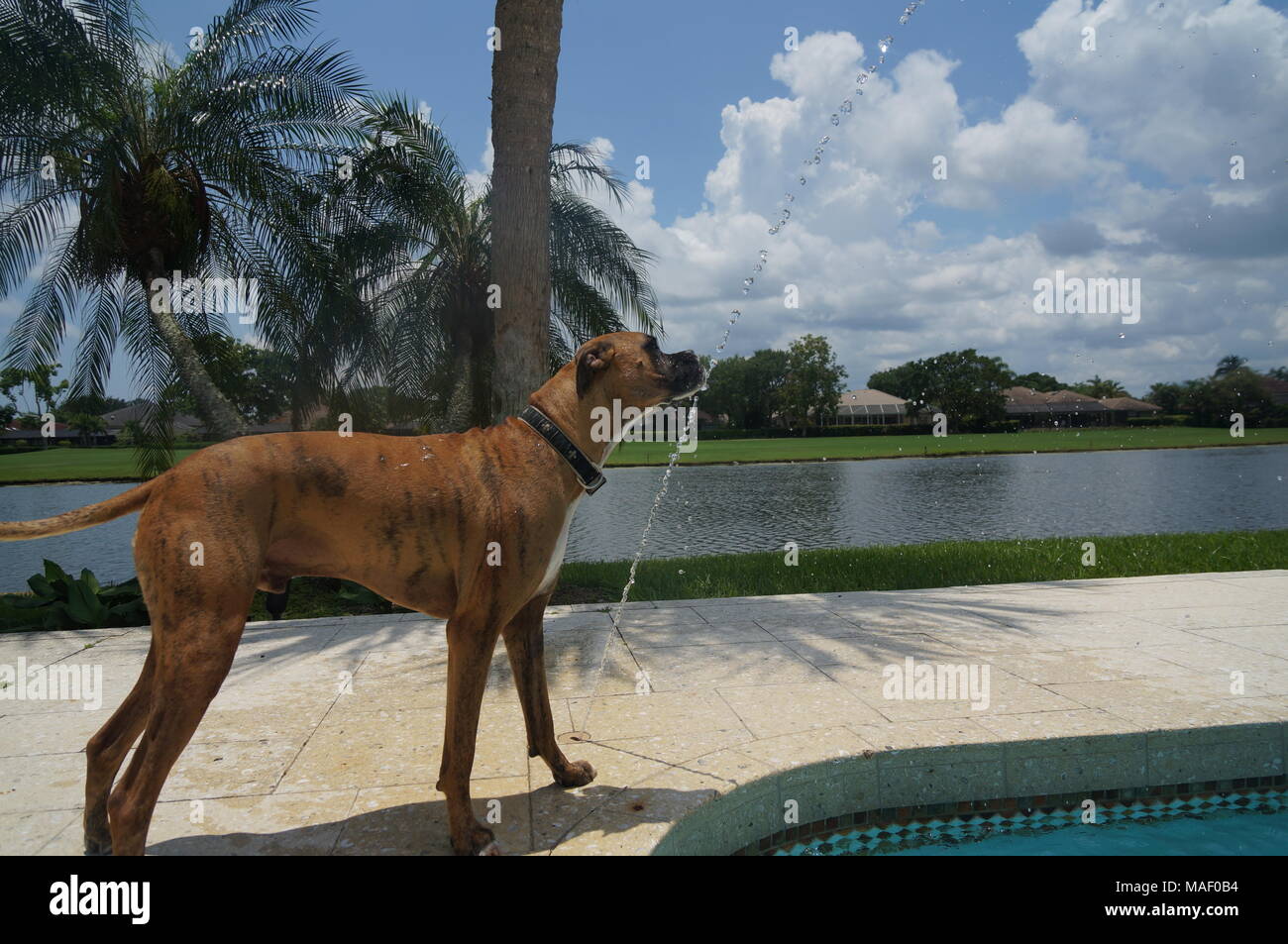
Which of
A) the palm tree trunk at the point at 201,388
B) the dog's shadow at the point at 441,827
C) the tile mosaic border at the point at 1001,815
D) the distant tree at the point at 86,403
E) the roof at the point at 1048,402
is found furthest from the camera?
the roof at the point at 1048,402

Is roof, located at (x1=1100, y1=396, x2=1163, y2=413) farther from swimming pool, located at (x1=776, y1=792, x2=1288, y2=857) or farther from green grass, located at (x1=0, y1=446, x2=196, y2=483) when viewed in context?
swimming pool, located at (x1=776, y1=792, x2=1288, y2=857)

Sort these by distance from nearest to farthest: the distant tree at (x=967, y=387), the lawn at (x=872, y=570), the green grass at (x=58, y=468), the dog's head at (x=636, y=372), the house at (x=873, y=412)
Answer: the dog's head at (x=636, y=372) < the lawn at (x=872, y=570) < the green grass at (x=58, y=468) < the distant tree at (x=967, y=387) < the house at (x=873, y=412)

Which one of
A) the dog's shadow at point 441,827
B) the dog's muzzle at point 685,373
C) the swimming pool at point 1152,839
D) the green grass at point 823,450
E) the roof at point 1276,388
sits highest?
the roof at point 1276,388

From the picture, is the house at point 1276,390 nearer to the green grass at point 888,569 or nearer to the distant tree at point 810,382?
the distant tree at point 810,382

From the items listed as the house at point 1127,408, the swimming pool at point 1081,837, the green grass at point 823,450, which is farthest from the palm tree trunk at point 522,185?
the house at point 1127,408

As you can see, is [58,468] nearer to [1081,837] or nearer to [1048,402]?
[1081,837]

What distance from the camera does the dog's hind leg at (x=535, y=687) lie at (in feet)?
11.5

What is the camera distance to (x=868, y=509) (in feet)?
72.7

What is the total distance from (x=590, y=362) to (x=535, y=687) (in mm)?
1489

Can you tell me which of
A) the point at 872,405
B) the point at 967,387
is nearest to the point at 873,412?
the point at 872,405

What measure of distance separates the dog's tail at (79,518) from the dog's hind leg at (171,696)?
1.40ft

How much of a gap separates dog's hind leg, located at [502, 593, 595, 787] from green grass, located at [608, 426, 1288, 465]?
46.9 meters
